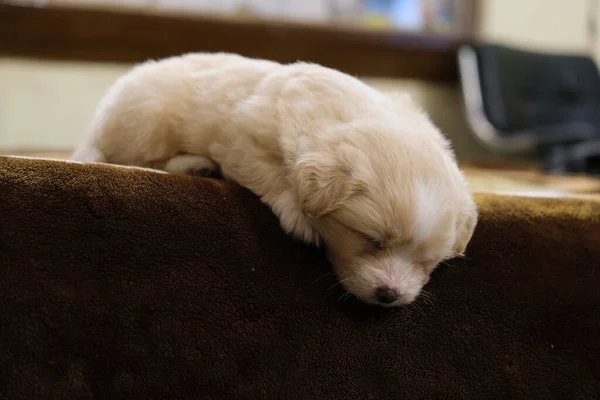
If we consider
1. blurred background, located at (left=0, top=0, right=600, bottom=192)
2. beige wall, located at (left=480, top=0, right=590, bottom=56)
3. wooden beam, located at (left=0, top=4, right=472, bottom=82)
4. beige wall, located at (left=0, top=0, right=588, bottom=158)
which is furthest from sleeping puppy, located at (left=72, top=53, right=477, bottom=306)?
beige wall, located at (left=480, top=0, right=590, bottom=56)

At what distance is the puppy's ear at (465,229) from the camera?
129cm

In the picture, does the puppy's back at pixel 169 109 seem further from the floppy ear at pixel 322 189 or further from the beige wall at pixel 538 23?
the beige wall at pixel 538 23

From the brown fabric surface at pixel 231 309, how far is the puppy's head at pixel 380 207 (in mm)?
72

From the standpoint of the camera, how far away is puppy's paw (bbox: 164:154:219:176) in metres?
1.44

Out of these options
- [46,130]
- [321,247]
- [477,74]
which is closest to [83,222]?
[321,247]

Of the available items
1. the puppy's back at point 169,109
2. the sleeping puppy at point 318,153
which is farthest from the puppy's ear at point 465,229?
the puppy's back at point 169,109

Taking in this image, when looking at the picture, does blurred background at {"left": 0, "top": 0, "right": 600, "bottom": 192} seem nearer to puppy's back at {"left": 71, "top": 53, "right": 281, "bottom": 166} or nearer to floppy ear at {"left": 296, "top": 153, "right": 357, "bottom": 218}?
puppy's back at {"left": 71, "top": 53, "right": 281, "bottom": 166}

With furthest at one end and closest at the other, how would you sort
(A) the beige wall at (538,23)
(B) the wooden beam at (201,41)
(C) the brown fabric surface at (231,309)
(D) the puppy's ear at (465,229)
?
(A) the beige wall at (538,23) < (B) the wooden beam at (201,41) < (D) the puppy's ear at (465,229) < (C) the brown fabric surface at (231,309)

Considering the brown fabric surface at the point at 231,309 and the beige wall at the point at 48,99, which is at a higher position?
the brown fabric surface at the point at 231,309

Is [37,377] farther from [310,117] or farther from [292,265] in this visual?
[310,117]

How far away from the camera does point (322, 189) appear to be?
3.82 ft

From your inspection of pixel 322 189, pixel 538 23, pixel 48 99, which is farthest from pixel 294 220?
pixel 538 23

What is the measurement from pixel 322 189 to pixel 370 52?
280cm

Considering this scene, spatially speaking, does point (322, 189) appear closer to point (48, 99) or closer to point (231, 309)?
point (231, 309)
